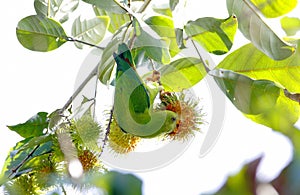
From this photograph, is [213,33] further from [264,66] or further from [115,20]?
[115,20]

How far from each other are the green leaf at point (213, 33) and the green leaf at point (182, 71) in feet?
0.25

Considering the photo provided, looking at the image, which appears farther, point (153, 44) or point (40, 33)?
point (40, 33)

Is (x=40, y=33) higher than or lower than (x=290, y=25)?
higher

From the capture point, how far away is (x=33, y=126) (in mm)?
1182

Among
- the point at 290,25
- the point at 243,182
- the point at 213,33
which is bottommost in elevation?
the point at 290,25

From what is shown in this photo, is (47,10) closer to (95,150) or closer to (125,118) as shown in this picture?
(95,150)

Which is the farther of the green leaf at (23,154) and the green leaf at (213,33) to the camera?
the green leaf at (23,154)

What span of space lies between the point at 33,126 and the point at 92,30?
10.7 inches

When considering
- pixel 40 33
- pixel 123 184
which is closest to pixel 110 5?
pixel 40 33

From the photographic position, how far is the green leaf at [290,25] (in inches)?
42.7

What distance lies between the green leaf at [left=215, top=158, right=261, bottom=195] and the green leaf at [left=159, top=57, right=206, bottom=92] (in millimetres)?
849

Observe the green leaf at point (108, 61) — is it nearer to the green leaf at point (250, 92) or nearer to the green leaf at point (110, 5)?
the green leaf at point (110, 5)

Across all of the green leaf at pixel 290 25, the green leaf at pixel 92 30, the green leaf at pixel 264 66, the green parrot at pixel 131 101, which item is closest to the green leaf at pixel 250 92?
the green leaf at pixel 264 66

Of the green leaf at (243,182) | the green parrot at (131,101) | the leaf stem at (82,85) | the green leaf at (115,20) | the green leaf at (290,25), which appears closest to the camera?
the green leaf at (243,182)
